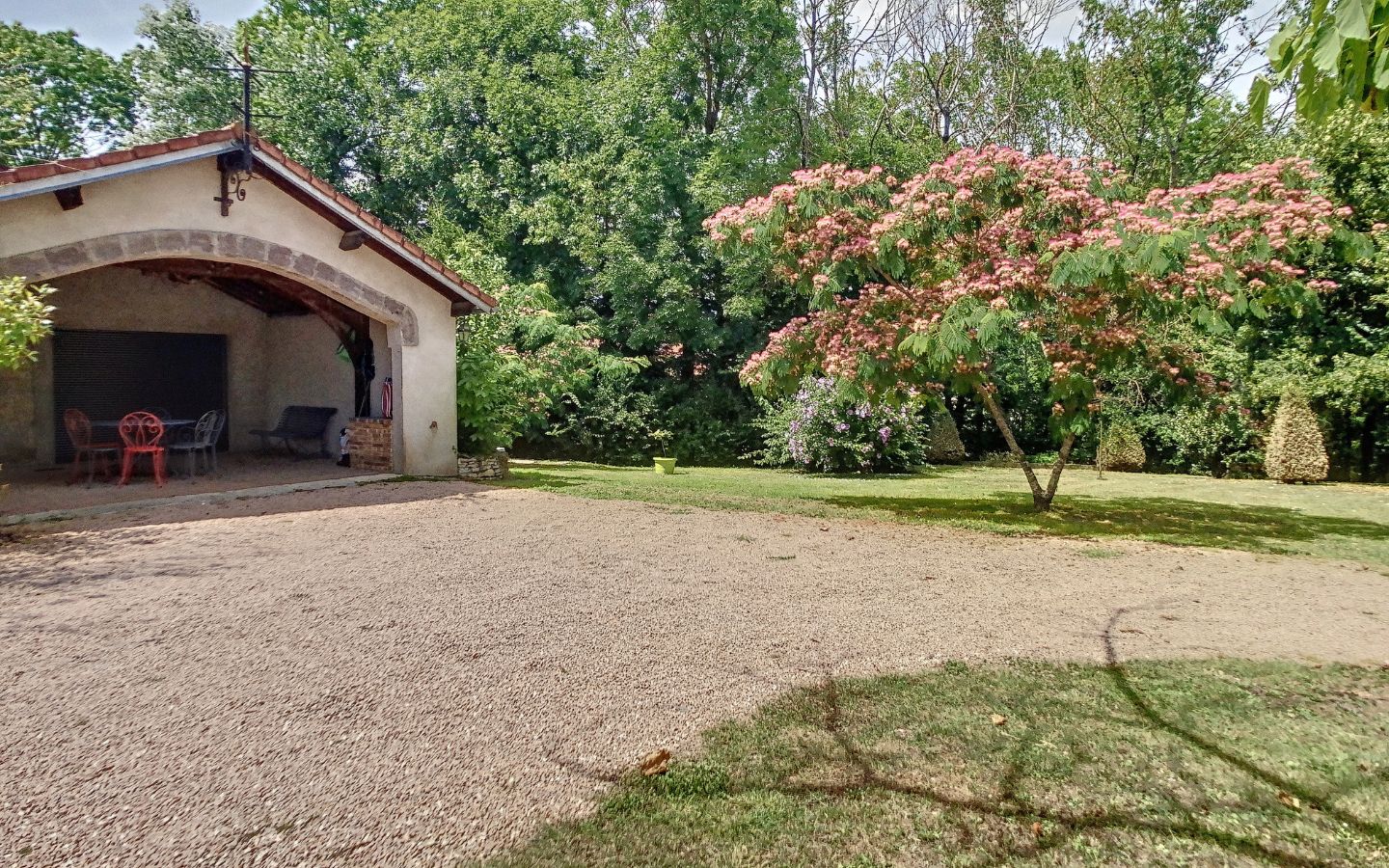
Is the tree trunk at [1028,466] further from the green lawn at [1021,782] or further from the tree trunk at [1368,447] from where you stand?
the tree trunk at [1368,447]

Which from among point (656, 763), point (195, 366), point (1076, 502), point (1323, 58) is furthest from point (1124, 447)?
point (195, 366)

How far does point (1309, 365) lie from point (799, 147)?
38.0 feet

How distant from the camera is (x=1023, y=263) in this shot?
8.07 metres

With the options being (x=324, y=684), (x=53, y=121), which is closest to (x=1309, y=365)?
(x=324, y=684)

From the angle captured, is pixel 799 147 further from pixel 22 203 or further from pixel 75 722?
pixel 75 722

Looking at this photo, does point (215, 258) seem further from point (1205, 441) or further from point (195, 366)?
point (1205, 441)

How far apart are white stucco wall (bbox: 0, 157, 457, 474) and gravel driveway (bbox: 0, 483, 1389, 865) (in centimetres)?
309

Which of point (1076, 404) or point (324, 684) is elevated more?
point (1076, 404)

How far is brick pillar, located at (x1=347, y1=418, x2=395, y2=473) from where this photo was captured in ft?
39.5

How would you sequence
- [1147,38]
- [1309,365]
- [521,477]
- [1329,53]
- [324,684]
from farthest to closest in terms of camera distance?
[1147,38], [1309,365], [521,477], [324,684], [1329,53]

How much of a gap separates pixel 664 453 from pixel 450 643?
14.4 metres

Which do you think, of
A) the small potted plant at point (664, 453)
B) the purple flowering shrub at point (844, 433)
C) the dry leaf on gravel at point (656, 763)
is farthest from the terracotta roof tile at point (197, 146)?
the dry leaf on gravel at point (656, 763)

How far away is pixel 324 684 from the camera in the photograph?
12.5 ft

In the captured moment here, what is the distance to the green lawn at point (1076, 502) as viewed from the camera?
852 cm
